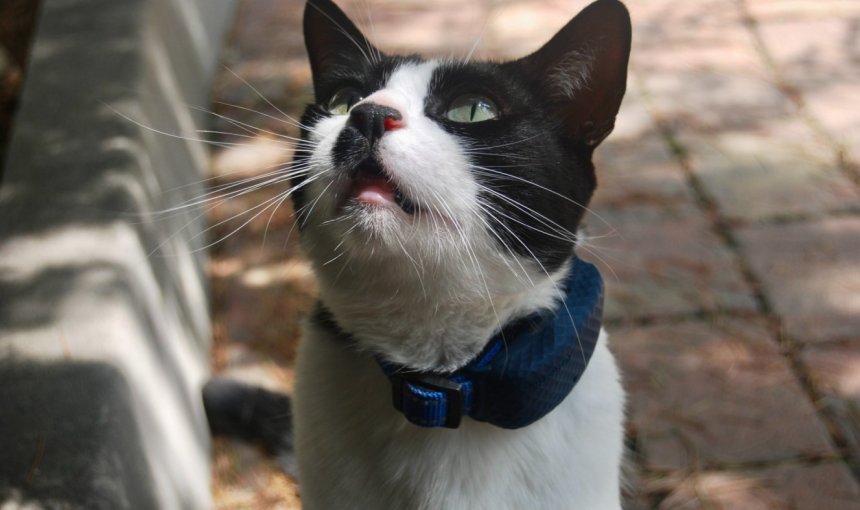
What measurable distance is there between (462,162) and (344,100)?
0.31m

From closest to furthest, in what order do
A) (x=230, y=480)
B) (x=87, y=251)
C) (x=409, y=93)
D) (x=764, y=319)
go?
(x=409, y=93)
(x=87, y=251)
(x=230, y=480)
(x=764, y=319)

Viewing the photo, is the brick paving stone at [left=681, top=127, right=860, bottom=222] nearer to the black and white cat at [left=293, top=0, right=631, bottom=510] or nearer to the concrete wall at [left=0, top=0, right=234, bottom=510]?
the black and white cat at [left=293, top=0, right=631, bottom=510]

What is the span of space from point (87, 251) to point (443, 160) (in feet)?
2.82

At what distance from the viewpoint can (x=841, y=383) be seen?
2061mm

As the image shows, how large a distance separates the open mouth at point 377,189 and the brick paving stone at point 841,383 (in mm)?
1345

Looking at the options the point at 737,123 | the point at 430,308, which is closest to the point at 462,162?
the point at 430,308

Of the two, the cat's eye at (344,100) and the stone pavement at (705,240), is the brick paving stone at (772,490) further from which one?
the cat's eye at (344,100)

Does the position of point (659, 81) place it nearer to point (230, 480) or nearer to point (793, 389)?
point (793, 389)

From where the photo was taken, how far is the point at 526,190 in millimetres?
1235

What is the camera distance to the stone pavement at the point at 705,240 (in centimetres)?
199

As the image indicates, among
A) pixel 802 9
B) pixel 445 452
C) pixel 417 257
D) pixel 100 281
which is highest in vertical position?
pixel 417 257

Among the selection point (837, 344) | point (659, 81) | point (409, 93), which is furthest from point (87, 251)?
point (659, 81)

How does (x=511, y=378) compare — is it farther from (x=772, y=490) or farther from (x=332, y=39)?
(x=772, y=490)

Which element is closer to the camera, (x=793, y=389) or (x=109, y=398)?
(x=109, y=398)
